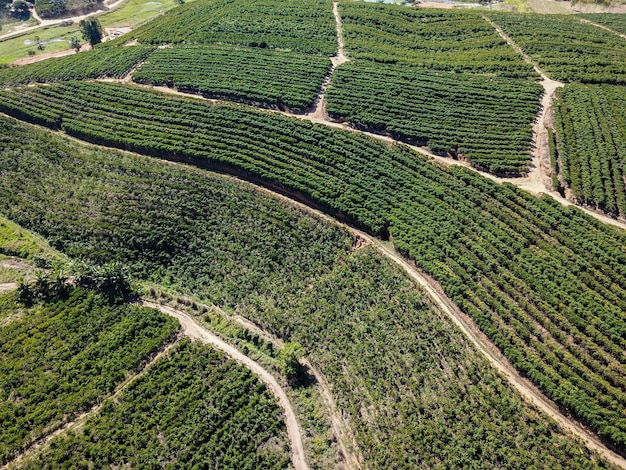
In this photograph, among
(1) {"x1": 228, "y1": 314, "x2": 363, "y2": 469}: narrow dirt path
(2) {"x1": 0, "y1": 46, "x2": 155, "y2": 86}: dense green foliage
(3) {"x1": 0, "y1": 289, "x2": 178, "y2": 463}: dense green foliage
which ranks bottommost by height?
(1) {"x1": 228, "y1": 314, "x2": 363, "y2": 469}: narrow dirt path

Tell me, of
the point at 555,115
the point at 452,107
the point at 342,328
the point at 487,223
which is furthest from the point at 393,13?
the point at 342,328

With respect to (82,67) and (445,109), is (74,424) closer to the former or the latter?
(445,109)

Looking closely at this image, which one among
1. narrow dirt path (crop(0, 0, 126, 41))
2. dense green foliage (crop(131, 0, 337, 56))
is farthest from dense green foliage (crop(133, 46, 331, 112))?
narrow dirt path (crop(0, 0, 126, 41))

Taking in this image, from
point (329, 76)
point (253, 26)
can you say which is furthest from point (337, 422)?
point (253, 26)

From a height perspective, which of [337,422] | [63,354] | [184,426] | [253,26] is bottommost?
[337,422]

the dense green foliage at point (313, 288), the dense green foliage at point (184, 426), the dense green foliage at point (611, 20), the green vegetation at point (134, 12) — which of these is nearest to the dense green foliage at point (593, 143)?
the dense green foliage at point (313, 288)

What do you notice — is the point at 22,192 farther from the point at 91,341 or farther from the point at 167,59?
the point at 167,59

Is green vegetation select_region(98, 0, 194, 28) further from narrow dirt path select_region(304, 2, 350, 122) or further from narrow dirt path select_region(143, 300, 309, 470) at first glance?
narrow dirt path select_region(143, 300, 309, 470)
